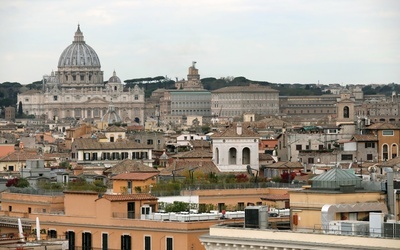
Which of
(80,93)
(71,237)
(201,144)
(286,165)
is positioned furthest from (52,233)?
(80,93)

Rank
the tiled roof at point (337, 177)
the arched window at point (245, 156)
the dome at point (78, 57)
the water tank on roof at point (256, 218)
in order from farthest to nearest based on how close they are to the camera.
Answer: the dome at point (78, 57)
the arched window at point (245, 156)
the tiled roof at point (337, 177)
the water tank on roof at point (256, 218)

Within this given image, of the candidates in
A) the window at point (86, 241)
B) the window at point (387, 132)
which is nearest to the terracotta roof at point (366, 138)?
the window at point (387, 132)

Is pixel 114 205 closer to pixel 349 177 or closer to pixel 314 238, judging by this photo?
pixel 349 177

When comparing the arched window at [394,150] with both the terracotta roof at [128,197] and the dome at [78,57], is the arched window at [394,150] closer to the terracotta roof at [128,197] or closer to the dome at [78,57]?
the terracotta roof at [128,197]

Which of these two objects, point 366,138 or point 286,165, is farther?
point 366,138

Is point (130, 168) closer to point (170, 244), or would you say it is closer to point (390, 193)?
point (170, 244)

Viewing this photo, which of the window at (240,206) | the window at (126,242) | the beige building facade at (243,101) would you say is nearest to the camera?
the window at (126,242)

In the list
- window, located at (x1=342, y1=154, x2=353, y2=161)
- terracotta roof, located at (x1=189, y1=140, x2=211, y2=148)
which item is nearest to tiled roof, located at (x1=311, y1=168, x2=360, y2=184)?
window, located at (x1=342, y1=154, x2=353, y2=161)
